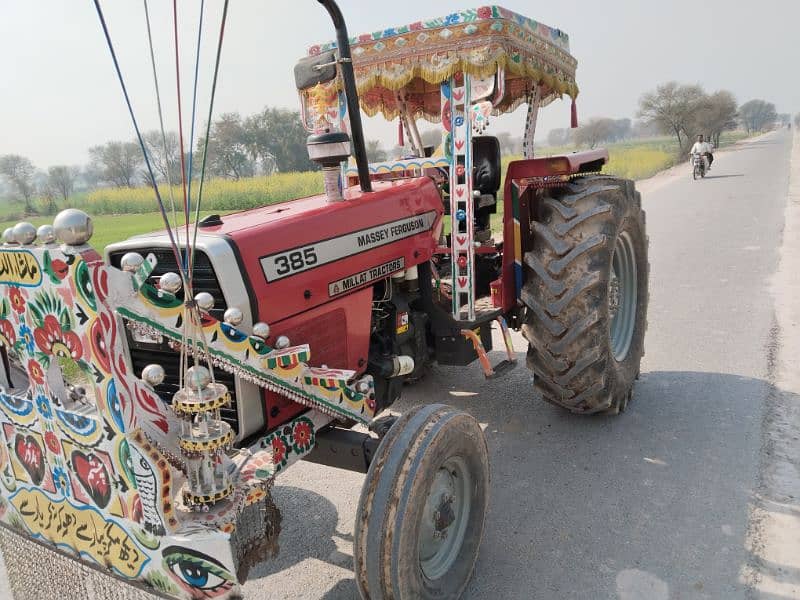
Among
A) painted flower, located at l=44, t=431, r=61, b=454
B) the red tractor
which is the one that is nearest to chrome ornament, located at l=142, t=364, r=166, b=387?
the red tractor

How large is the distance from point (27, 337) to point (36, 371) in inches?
4.8

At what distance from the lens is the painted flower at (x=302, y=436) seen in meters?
2.62

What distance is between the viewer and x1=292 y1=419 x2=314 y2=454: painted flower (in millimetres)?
2617

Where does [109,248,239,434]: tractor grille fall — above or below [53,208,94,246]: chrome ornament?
below

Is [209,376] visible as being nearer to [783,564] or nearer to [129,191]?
[783,564]

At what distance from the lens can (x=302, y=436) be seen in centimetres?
264

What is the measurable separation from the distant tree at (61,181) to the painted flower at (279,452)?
Answer: 3090cm

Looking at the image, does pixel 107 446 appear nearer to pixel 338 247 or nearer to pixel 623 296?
pixel 338 247

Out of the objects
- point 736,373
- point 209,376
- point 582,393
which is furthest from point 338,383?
point 736,373

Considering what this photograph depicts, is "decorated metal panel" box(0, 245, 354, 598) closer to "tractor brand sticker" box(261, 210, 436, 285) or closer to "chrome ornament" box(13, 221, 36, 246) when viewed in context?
"chrome ornament" box(13, 221, 36, 246)

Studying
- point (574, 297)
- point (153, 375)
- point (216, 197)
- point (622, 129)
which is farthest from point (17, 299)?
point (622, 129)

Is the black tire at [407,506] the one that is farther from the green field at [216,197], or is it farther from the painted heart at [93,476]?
the green field at [216,197]

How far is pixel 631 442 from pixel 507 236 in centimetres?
148

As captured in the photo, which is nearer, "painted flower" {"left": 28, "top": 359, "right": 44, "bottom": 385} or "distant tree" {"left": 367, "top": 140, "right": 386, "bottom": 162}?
"painted flower" {"left": 28, "top": 359, "right": 44, "bottom": 385}
